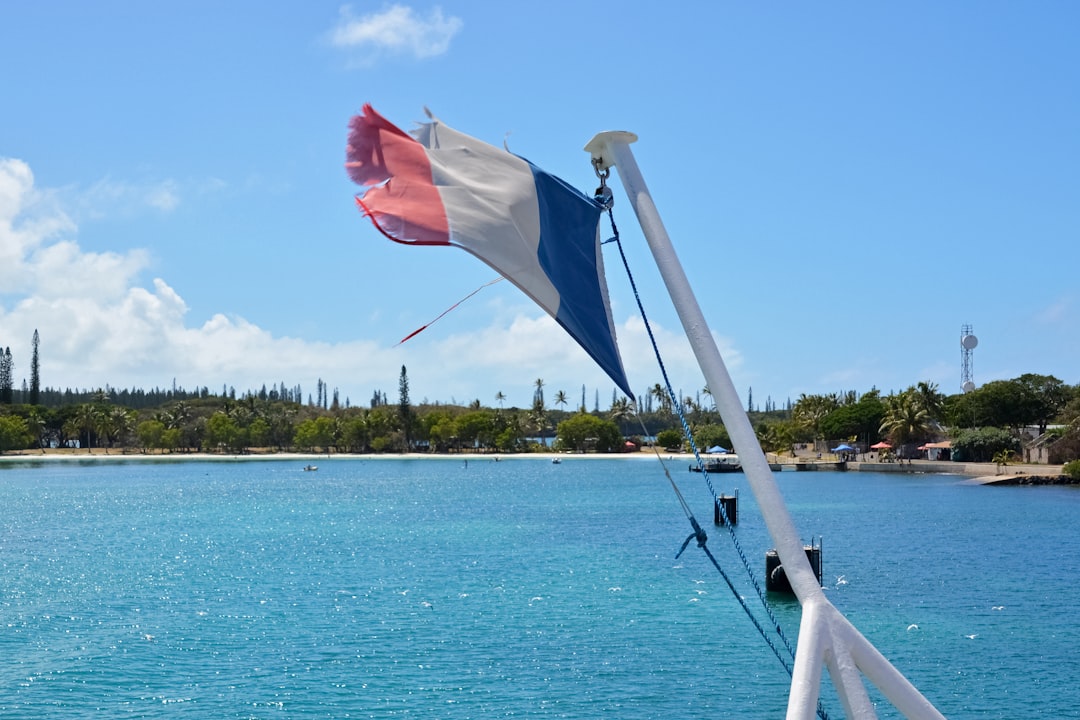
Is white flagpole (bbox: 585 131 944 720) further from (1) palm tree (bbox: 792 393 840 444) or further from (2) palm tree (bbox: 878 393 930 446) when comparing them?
(1) palm tree (bbox: 792 393 840 444)

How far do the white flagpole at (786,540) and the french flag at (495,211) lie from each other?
1.73ft

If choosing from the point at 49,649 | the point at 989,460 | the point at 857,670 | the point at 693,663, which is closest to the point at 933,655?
the point at 693,663

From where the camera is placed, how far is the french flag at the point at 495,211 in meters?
7.38

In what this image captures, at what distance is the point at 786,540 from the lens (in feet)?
23.2

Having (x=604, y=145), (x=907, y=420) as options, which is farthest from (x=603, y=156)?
(x=907, y=420)

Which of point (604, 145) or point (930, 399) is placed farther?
point (930, 399)

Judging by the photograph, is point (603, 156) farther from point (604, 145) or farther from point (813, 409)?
point (813, 409)

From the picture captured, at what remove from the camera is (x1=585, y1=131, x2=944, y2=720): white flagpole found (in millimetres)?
6789

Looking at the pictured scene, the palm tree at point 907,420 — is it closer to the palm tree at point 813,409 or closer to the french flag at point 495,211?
the palm tree at point 813,409

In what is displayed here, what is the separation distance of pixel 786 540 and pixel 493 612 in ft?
83.4

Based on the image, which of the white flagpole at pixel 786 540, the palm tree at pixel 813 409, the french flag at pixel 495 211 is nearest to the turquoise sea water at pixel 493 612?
the white flagpole at pixel 786 540

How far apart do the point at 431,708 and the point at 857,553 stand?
3129cm

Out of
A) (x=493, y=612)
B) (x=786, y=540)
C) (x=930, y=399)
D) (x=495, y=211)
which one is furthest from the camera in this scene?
(x=930, y=399)

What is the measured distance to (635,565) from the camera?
4250 centimetres
